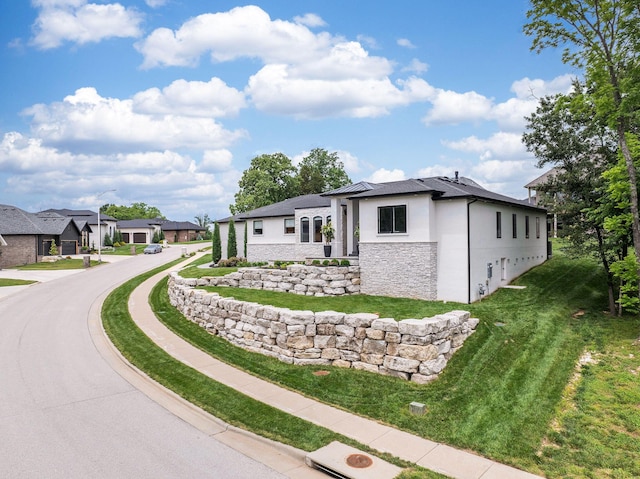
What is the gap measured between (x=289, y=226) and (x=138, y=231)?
55.8m

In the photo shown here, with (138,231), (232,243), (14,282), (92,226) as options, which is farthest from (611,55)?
(138,231)

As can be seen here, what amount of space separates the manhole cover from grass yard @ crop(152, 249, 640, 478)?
1.43m

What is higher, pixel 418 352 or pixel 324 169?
pixel 324 169

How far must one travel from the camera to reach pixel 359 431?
8023 millimetres

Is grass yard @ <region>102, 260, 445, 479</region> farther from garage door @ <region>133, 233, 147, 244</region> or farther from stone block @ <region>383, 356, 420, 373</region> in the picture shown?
garage door @ <region>133, 233, 147, 244</region>

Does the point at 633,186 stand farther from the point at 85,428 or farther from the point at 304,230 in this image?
the point at 304,230

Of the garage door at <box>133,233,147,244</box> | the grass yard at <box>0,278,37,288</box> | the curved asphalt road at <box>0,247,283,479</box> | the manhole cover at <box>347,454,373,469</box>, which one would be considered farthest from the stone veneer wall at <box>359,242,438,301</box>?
the garage door at <box>133,233,147,244</box>

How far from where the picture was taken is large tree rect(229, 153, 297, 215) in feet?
173

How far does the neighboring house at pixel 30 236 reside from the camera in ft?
140

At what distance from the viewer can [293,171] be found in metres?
58.7

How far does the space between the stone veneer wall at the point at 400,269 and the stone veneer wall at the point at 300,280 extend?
84cm

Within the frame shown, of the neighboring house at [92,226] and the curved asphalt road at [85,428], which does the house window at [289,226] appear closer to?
the curved asphalt road at [85,428]

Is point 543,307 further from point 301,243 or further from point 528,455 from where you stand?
point 301,243

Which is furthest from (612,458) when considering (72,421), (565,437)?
(72,421)
